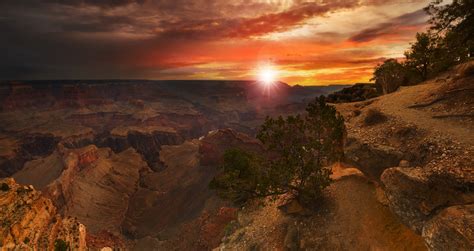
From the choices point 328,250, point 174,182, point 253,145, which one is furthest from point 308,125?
point 174,182

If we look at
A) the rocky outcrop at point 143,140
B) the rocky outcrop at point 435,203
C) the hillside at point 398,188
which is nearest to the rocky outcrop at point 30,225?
the hillside at point 398,188

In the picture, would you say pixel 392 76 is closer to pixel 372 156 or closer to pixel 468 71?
pixel 468 71

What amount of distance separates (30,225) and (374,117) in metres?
38.2

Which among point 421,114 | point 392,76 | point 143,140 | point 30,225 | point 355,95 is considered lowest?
point 143,140

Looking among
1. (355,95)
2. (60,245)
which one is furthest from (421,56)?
(60,245)

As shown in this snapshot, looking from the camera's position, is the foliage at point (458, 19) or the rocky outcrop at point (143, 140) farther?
the rocky outcrop at point (143, 140)

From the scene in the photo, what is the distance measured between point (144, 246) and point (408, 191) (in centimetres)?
5951

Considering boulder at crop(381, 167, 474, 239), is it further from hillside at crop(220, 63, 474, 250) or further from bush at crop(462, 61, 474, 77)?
bush at crop(462, 61, 474, 77)

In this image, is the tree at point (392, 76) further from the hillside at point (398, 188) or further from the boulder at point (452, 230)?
the boulder at point (452, 230)

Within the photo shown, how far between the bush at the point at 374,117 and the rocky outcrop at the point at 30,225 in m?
34.8

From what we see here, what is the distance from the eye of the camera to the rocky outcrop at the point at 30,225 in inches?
1127

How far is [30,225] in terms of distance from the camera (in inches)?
1267

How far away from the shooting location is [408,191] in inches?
771

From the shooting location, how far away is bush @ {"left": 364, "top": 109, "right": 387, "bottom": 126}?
28.9 m
